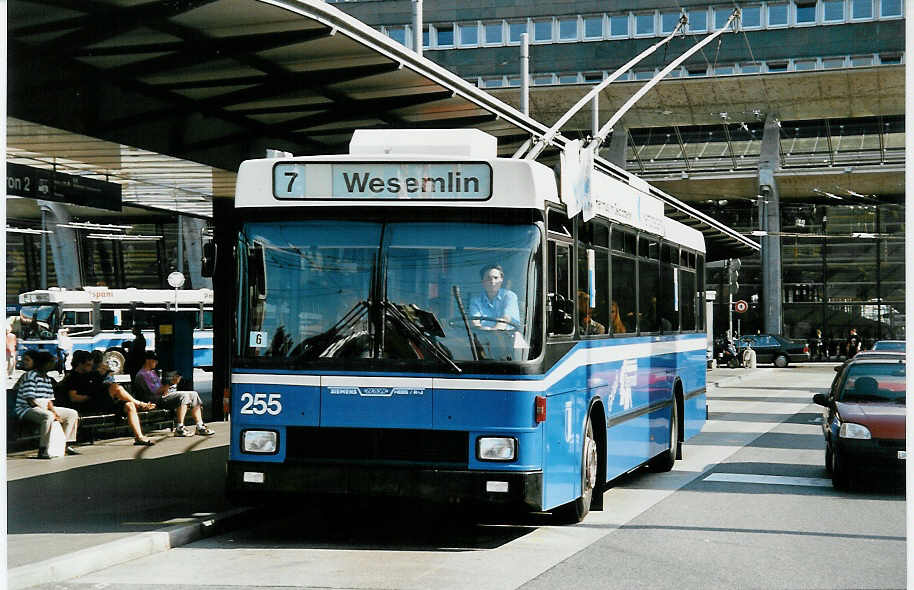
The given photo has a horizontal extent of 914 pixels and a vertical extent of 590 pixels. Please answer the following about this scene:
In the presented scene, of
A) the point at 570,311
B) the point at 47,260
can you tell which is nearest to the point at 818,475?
the point at 570,311

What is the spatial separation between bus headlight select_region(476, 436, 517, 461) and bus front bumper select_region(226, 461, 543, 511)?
0.10 m

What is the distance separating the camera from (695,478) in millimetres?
14227

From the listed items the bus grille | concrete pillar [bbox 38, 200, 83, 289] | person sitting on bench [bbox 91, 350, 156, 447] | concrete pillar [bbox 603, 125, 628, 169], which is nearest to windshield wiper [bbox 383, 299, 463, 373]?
the bus grille

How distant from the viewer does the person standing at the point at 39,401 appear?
48.1 feet

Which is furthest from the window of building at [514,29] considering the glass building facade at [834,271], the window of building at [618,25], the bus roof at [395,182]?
the bus roof at [395,182]

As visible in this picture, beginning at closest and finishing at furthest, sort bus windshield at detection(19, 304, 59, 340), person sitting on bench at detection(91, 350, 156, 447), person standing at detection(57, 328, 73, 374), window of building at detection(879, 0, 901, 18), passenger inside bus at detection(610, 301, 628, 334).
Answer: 1. passenger inside bus at detection(610, 301, 628, 334)
2. person sitting on bench at detection(91, 350, 156, 447)
3. person standing at detection(57, 328, 73, 374)
4. bus windshield at detection(19, 304, 59, 340)
5. window of building at detection(879, 0, 901, 18)

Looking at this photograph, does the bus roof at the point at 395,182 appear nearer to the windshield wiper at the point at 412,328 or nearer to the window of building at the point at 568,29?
the windshield wiper at the point at 412,328

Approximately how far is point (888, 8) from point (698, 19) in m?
7.78

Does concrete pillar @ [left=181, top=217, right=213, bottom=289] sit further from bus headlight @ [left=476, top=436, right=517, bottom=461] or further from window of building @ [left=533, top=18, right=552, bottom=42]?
bus headlight @ [left=476, top=436, right=517, bottom=461]

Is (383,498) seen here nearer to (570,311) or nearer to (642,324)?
(570,311)

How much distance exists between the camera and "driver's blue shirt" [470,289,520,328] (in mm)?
8883

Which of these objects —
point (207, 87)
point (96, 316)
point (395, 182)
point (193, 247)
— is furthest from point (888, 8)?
point (395, 182)

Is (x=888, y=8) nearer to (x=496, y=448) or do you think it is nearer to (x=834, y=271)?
(x=834, y=271)

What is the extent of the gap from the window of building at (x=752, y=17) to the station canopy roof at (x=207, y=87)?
125 ft
